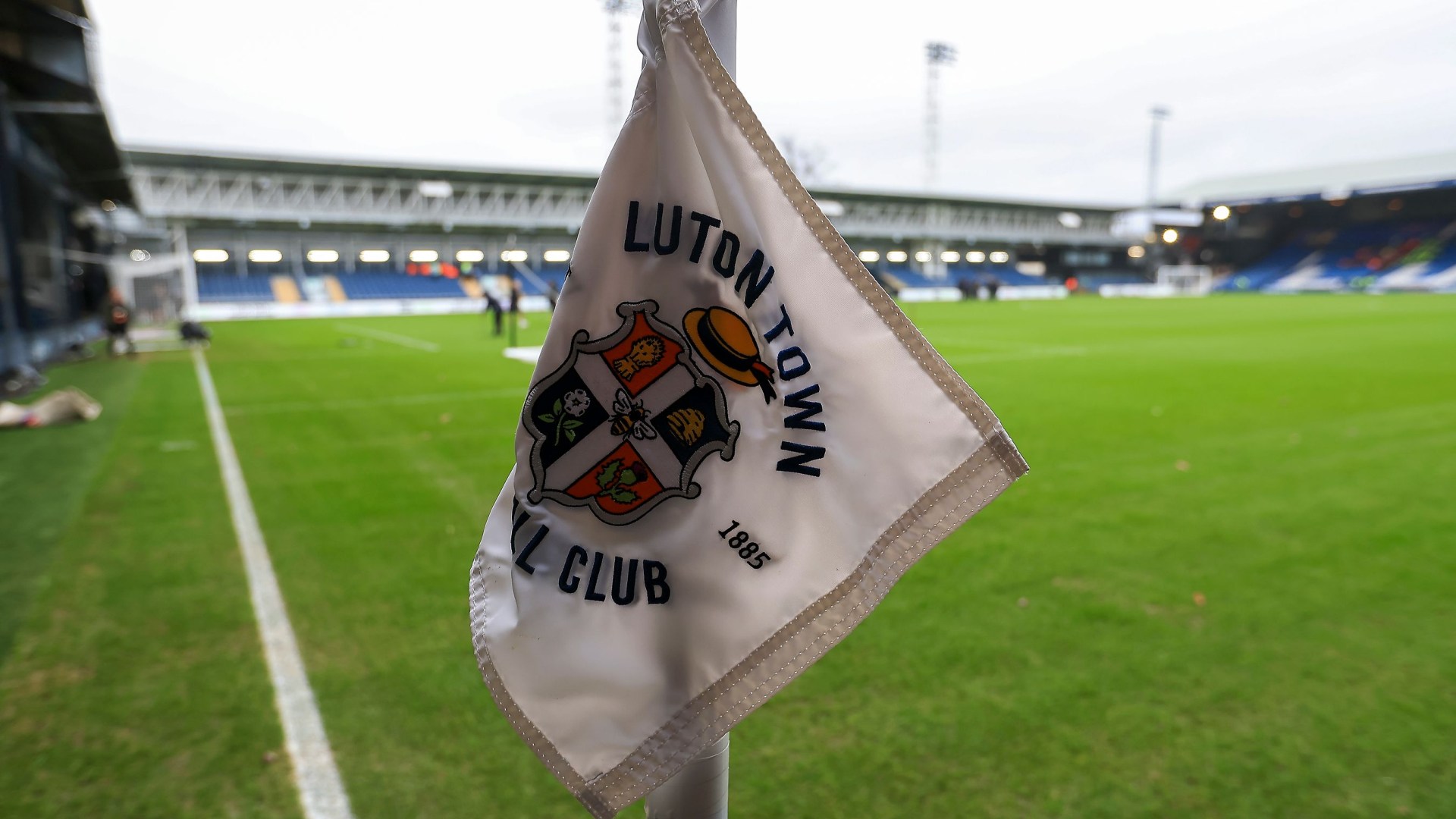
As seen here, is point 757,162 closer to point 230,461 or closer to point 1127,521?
point 1127,521

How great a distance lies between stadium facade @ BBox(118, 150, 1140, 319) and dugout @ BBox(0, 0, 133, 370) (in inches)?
520

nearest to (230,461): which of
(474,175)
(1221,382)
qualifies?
(1221,382)

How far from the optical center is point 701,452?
1.34 m

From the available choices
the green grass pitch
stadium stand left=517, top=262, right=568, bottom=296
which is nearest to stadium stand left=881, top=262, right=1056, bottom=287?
stadium stand left=517, top=262, right=568, bottom=296

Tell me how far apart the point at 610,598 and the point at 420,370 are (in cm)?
1402

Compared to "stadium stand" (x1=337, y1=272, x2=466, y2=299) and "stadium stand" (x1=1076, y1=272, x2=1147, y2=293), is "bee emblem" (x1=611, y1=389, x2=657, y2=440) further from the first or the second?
"stadium stand" (x1=1076, y1=272, x2=1147, y2=293)

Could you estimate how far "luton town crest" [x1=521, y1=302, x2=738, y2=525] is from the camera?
4.35 ft

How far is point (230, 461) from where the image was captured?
762cm

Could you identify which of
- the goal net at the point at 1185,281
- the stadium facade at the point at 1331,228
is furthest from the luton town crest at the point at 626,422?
the goal net at the point at 1185,281

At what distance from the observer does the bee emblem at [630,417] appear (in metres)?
1.34

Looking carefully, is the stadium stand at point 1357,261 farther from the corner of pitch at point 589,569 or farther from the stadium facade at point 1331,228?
the corner of pitch at point 589,569

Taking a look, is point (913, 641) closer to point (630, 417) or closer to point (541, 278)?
point (630, 417)

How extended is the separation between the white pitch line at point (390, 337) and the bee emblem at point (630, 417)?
698 inches

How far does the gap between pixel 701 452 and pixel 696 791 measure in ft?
1.81
